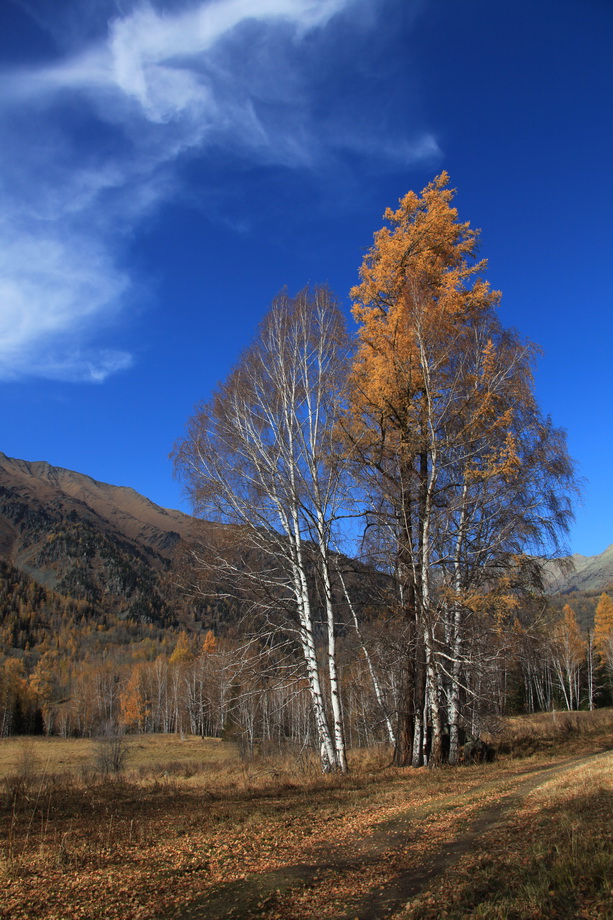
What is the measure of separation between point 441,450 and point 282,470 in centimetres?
409

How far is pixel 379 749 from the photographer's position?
15992 millimetres

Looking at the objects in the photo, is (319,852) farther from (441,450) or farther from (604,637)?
(604,637)

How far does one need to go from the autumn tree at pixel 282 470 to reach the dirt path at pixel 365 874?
6.65 meters

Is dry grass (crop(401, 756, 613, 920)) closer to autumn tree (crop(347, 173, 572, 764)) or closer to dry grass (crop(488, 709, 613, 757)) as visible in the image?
autumn tree (crop(347, 173, 572, 764))

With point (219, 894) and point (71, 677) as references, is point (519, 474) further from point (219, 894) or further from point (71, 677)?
point (71, 677)

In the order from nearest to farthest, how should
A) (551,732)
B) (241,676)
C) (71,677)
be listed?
(241,676) → (551,732) → (71,677)

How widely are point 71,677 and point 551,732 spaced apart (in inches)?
4695

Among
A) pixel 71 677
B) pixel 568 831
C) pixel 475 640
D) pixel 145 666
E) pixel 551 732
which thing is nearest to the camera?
pixel 568 831

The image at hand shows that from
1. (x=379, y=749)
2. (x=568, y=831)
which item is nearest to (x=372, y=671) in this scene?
(x=379, y=749)

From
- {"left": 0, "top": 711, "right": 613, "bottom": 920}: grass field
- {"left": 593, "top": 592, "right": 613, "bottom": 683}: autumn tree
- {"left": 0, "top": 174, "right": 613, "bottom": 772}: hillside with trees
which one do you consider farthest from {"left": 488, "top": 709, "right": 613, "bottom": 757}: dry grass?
{"left": 593, "top": 592, "right": 613, "bottom": 683}: autumn tree

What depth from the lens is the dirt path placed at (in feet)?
13.1

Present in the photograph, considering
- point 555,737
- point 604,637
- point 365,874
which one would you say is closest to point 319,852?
point 365,874

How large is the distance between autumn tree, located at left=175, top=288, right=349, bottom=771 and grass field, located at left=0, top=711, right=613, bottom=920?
4.69 meters

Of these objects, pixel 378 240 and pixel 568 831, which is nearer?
pixel 568 831
